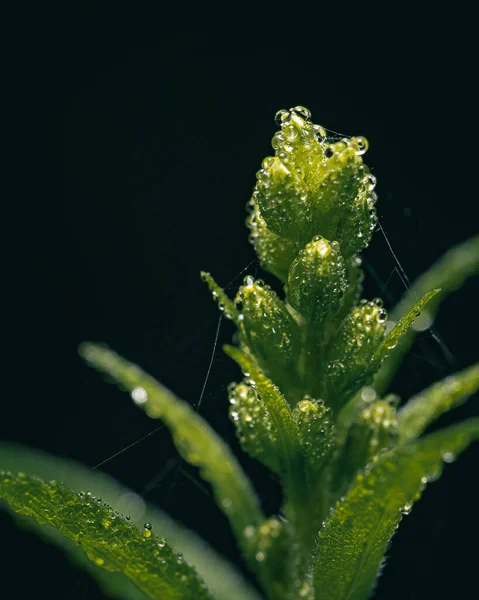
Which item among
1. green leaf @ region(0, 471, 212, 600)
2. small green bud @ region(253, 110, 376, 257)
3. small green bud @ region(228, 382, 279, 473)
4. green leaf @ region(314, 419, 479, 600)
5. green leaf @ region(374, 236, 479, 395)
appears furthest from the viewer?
green leaf @ region(374, 236, 479, 395)

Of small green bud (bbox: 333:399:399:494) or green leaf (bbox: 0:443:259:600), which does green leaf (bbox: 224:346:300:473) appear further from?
green leaf (bbox: 0:443:259:600)

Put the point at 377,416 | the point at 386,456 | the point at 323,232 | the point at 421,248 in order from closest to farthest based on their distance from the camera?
the point at 386,456, the point at 323,232, the point at 377,416, the point at 421,248

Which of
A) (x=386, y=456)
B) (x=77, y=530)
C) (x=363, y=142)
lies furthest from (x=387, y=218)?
(x=77, y=530)

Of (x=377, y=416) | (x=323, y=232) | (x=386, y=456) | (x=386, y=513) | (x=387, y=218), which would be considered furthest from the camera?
(x=387, y=218)

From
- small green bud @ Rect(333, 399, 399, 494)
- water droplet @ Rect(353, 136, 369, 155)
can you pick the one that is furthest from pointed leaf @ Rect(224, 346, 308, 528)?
water droplet @ Rect(353, 136, 369, 155)

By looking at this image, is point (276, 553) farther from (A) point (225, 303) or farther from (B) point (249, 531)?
(A) point (225, 303)

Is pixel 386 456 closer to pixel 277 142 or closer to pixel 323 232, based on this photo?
pixel 323 232

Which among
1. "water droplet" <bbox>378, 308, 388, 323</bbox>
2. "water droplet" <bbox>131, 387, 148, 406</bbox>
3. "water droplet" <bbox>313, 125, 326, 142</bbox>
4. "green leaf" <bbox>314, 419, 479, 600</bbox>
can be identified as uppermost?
"water droplet" <bbox>313, 125, 326, 142</bbox>

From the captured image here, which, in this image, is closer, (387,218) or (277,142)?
(277,142)
